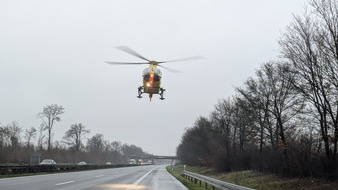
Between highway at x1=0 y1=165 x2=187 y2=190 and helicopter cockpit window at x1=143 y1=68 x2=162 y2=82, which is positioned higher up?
helicopter cockpit window at x1=143 y1=68 x2=162 y2=82

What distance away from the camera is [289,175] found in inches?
1033

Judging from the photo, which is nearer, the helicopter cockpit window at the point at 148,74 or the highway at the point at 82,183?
the highway at the point at 82,183

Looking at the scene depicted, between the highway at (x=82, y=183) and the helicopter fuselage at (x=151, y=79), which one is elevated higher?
the helicopter fuselage at (x=151, y=79)

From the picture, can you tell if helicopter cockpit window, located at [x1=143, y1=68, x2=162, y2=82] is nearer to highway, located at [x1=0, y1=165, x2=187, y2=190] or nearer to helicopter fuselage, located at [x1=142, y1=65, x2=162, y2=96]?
helicopter fuselage, located at [x1=142, y1=65, x2=162, y2=96]

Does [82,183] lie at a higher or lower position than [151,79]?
lower

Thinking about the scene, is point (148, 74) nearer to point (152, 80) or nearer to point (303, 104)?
point (152, 80)

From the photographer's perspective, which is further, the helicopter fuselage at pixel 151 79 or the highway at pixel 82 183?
the helicopter fuselage at pixel 151 79

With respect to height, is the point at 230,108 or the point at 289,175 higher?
the point at 230,108

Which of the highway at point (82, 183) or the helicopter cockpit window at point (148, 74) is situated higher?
the helicopter cockpit window at point (148, 74)

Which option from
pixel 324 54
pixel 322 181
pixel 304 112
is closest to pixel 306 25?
pixel 324 54

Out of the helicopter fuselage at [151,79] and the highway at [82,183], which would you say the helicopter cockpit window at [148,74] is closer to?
the helicopter fuselage at [151,79]

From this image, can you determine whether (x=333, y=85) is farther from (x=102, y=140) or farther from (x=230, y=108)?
(x=102, y=140)

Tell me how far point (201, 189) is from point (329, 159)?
283 inches

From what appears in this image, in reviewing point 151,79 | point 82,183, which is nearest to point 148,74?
point 151,79
